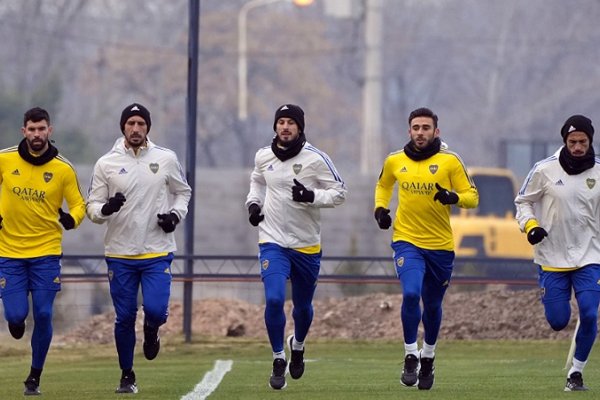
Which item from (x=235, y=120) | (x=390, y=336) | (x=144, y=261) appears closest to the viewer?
(x=144, y=261)

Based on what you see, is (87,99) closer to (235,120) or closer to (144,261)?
(235,120)

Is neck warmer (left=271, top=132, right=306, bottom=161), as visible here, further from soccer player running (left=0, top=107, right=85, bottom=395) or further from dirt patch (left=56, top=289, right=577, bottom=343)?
dirt patch (left=56, top=289, right=577, bottom=343)

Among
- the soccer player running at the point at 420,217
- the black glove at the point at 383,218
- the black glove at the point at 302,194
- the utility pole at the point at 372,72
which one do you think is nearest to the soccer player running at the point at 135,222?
the black glove at the point at 302,194

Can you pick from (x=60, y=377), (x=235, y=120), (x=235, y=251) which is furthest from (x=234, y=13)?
(x=60, y=377)

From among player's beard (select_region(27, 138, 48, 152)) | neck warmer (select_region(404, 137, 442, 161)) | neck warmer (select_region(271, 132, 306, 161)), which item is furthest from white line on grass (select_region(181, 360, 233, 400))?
neck warmer (select_region(404, 137, 442, 161))

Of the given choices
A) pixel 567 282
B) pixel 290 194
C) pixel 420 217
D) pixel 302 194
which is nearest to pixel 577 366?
pixel 567 282

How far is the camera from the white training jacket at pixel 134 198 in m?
14.3

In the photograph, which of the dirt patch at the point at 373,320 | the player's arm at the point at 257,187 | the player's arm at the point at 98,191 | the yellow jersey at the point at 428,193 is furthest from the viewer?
the dirt patch at the point at 373,320

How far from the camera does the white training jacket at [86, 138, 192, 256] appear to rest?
46.9 ft

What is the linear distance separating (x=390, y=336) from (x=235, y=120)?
44.1 metres

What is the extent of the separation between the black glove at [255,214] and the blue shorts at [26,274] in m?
1.71

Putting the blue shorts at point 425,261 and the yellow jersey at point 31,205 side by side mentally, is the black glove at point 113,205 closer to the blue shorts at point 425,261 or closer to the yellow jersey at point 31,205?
the yellow jersey at point 31,205

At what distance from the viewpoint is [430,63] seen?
2894 inches

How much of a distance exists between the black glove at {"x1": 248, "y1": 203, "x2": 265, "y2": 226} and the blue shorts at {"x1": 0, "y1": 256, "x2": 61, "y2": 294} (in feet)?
5.60
